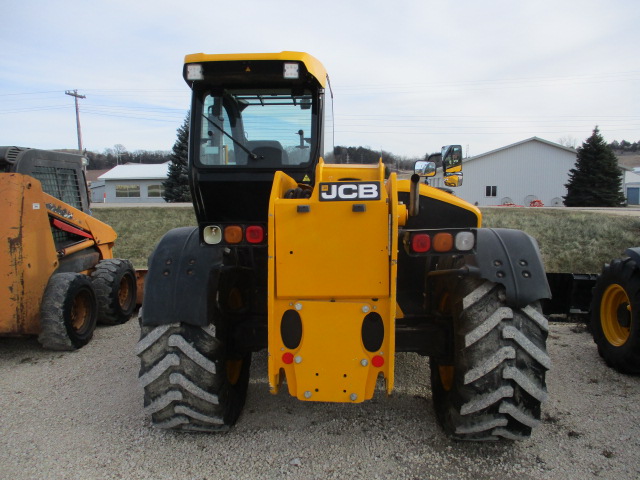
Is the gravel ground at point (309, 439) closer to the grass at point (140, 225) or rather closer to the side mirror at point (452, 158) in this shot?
the side mirror at point (452, 158)

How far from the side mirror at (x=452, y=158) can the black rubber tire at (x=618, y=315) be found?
1991 mm

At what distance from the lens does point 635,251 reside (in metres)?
4.75

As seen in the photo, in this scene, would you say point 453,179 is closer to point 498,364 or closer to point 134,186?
point 498,364

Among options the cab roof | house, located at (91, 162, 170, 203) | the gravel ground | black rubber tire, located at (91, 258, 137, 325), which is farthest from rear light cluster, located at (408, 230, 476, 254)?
house, located at (91, 162, 170, 203)

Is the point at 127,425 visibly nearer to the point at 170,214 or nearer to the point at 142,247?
the point at 142,247

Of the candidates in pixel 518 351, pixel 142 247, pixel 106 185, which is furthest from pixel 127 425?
pixel 106 185

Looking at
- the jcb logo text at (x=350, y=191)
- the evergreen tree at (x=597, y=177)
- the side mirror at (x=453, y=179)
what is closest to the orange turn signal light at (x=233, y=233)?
the jcb logo text at (x=350, y=191)

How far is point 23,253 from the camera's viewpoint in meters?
5.04

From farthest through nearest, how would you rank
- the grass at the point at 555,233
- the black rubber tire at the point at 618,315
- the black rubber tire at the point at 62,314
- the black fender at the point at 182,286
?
the grass at the point at 555,233
the black rubber tire at the point at 62,314
the black rubber tire at the point at 618,315
the black fender at the point at 182,286

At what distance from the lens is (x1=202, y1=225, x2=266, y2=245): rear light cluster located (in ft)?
9.57

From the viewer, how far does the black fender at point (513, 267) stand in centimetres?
299

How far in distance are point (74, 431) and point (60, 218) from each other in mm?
3160

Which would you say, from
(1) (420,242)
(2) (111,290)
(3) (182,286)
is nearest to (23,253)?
(2) (111,290)

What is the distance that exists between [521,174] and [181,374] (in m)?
45.4
